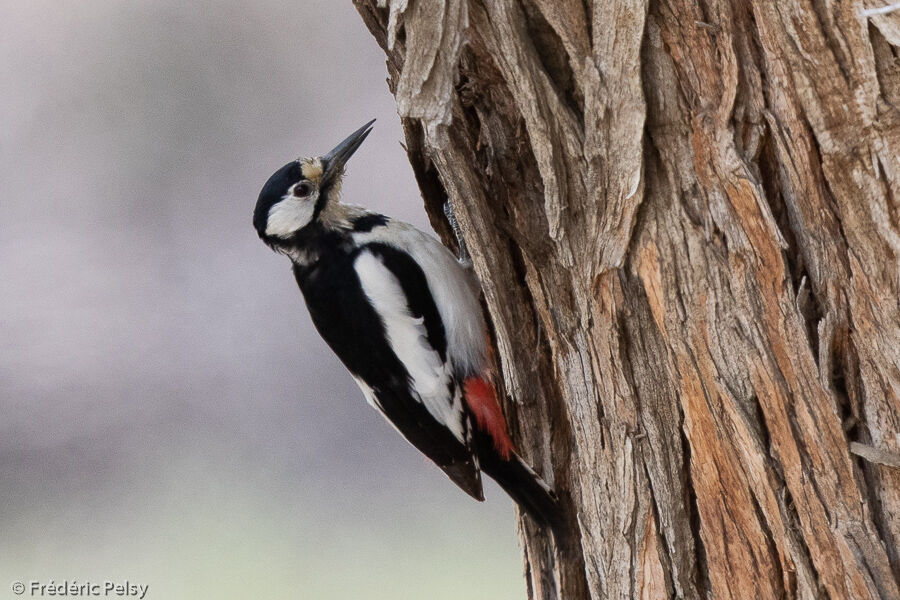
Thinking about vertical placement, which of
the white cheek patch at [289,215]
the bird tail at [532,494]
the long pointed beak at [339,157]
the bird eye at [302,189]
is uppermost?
the long pointed beak at [339,157]

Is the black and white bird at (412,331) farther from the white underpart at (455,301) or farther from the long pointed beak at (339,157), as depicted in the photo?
the long pointed beak at (339,157)

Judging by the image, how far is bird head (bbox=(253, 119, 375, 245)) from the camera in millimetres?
3180

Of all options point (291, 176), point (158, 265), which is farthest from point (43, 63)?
point (291, 176)

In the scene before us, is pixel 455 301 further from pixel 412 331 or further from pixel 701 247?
pixel 701 247

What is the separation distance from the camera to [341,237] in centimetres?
322

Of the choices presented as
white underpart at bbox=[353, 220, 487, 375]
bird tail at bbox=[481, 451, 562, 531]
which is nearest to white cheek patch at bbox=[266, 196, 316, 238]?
white underpart at bbox=[353, 220, 487, 375]

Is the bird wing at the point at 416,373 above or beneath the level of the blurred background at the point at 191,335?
beneath

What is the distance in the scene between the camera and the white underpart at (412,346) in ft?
9.66

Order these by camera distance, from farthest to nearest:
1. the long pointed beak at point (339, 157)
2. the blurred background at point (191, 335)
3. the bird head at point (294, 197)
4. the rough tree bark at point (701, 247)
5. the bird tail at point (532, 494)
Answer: the blurred background at point (191, 335) < the long pointed beak at point (339, 157) < the bird head at point (294, 197) < the bird tail at point (532, 494) < the rough tree bark at point (701, 247)

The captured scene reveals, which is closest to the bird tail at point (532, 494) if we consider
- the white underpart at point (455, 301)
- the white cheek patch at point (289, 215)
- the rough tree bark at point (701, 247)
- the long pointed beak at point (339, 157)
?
the rough tree bark at point (701, 247)

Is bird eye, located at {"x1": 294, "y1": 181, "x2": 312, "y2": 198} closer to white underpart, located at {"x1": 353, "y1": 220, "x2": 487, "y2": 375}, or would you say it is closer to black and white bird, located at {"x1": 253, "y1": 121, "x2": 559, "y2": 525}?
black and white bird, located at {"x1": 253, "y1": 121, "x2": 559, "y2": 525}

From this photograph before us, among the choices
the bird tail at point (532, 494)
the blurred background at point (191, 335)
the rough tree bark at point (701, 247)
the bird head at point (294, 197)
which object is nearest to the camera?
the rough tree bark at point (701, 247)

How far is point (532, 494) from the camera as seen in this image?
8.20ft

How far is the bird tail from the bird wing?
0.31 m
